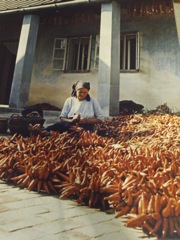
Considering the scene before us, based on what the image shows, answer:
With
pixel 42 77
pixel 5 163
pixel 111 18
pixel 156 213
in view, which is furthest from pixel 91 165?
pixel 42 77

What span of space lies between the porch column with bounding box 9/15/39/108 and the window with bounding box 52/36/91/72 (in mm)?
1437

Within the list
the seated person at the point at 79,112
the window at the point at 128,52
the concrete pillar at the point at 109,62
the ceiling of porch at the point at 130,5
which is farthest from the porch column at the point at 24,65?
the seated person at the point at 79,112

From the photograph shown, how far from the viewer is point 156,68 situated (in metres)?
8.09

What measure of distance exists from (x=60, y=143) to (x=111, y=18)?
540cm

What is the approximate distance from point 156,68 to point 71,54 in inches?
136

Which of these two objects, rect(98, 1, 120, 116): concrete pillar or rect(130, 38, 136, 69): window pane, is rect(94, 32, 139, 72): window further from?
rect(98, 1, 120, 116): concrete pillar

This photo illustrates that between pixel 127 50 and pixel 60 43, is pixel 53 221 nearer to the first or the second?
pixel 127 50

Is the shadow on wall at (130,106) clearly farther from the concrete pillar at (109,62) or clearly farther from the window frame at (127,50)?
the window frame at (127,50)

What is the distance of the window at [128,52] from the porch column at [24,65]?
3207 millimetres

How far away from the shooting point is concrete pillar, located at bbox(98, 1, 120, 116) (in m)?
6.65

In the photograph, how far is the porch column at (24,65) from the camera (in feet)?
25.4

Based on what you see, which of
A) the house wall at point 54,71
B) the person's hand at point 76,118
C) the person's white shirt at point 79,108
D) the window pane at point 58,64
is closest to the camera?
the person's hand at point 76,118

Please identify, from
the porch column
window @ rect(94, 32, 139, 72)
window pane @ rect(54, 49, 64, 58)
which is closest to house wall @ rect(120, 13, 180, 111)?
window @ rect(94, 32, 139, 72)

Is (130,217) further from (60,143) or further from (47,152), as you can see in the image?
(60,143)
